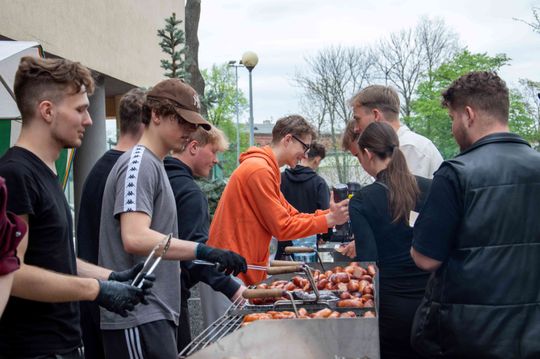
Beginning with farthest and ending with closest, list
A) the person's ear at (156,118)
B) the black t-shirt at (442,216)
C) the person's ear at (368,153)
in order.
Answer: the person's ear at (368,153) → the person's ear at (156,118) → the black t-shirt at (442,216)

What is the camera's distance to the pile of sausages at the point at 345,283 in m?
3.69

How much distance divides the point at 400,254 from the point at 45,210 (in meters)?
2.13

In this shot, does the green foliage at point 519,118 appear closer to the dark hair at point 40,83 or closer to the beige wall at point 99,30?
the beige wall at point 99,30

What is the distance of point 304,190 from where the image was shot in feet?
25.3

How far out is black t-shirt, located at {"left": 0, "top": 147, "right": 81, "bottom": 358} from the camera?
240 cm

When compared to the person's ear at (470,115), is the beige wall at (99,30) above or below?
above

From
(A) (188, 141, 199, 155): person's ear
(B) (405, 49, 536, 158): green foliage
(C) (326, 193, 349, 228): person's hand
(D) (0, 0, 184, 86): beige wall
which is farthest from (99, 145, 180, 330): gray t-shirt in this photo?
(B) (405, 49, 536, 158): green foliage

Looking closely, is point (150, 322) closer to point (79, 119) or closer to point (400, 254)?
point (79, 119)

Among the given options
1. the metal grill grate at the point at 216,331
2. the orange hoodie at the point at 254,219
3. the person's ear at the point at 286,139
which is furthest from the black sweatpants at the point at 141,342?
the person's ear at the point at 286,139

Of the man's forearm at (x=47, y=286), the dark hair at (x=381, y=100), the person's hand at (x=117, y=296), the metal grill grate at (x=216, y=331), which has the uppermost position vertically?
the dark hair at (x=381, y=100)

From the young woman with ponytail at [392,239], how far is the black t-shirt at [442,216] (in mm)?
862

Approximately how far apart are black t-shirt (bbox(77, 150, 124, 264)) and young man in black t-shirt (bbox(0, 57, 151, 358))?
878 millimetres

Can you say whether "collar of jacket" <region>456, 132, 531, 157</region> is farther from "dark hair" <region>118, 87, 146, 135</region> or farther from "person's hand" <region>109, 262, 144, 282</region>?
"dark hair" <region>118, 87, 146, 135</region>

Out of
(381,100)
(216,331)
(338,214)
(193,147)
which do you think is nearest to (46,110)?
(216,331)
